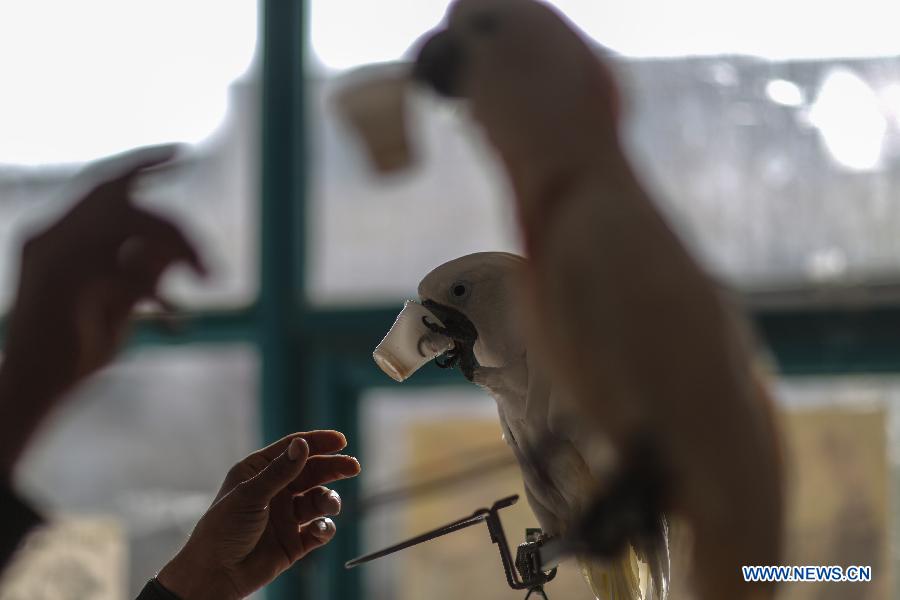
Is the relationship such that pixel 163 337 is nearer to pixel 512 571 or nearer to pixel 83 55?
pixel 83 55

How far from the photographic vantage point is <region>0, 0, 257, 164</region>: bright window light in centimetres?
207

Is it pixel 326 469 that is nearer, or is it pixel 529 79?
pixel 529 79

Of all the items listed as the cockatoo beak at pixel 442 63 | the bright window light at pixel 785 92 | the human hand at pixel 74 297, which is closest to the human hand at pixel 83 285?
the human hand at pixel 74 297

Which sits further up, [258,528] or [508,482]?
[258,528]

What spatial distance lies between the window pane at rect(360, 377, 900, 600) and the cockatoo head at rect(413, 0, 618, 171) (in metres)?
1.03

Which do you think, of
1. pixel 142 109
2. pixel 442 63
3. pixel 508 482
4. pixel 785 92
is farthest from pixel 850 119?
pixel 142 109

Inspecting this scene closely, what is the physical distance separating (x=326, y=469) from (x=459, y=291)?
26 cm

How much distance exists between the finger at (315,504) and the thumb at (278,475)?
0.20 feet

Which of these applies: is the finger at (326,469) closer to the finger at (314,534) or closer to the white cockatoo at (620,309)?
the finger at (314,534)

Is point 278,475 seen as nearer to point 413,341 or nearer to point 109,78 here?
point 413,341

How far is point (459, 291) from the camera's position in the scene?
2.47 feet

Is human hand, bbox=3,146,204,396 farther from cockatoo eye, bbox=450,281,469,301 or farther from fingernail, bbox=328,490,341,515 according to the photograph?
cockatoo eye, bbox=450,281,469,301

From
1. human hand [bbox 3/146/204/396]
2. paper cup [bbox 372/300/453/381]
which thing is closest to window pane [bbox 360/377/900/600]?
human hand [bbox 3/146/204/396]

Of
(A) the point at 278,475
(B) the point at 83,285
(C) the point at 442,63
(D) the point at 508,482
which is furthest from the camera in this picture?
(D) the point at 508,482
